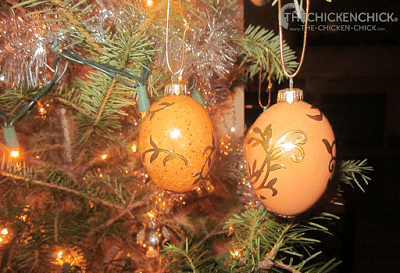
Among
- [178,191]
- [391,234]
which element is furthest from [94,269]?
[391,234]

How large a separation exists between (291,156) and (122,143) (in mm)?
362

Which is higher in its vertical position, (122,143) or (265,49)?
(265,49)

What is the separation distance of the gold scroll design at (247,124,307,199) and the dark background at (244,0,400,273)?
371 mm

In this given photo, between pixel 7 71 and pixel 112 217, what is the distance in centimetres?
33

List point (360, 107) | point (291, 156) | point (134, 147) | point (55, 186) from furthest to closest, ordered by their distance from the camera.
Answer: point (360, 107)
point (134, 147)
point (55, 186)
point (291, 156)

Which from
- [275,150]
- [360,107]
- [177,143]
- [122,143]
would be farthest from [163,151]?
[360,107]

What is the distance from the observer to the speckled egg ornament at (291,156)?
35 centimetres

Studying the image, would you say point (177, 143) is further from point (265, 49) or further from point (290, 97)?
point (265, 49)

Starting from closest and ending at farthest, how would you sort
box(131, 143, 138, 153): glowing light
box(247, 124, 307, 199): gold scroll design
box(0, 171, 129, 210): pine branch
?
box(247, 124, 307, 199): gold scroll design
box(0, 171, 129, 210): pine branch
box(131, 143, 138, 153): glowing light

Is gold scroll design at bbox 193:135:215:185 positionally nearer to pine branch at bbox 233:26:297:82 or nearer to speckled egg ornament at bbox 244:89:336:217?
speckled egg ornament at bbox 244:89:336:217

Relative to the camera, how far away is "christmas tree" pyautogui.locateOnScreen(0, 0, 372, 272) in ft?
1.38

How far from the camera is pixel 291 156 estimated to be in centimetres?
35

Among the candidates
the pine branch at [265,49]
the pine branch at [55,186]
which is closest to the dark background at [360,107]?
the pine branch at [265,49]

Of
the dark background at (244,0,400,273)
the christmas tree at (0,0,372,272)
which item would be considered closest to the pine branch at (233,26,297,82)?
the christmas tree at (0,0,372,272)
